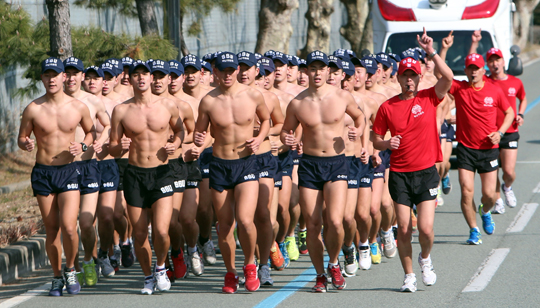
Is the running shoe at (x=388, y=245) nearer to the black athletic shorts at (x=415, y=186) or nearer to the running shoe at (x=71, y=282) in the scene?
the black athletic shorts at (x=415, y=186)

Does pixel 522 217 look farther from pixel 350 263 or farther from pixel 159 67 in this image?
pixel 159 67

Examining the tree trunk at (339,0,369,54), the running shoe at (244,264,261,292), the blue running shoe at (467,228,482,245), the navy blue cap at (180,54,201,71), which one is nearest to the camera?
the running shoe at (244,264,261,292)

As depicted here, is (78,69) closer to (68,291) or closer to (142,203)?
(142,203)

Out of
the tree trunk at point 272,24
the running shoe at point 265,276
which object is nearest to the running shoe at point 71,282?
the running shoe at point 265,276

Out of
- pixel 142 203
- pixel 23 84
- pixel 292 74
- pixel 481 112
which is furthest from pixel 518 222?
pixel 23 84

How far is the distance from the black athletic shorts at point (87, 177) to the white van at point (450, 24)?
9.92 metres

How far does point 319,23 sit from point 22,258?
1639 centimetres

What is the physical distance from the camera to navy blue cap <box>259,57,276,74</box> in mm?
10328

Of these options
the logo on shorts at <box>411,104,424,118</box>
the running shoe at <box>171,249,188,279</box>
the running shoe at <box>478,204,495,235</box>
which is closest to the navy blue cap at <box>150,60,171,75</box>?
the running shoe at <box>171,249,188,279</box>

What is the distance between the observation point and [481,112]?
10.5m

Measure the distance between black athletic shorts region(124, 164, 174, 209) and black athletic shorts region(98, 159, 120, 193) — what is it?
32.3 inches

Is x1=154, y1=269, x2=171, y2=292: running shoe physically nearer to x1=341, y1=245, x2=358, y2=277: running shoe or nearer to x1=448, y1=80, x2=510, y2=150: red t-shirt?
x1=341, y1=245, x2=358, y2=277: running shoe

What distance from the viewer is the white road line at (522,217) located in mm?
11088

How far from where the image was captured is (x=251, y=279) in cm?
830
